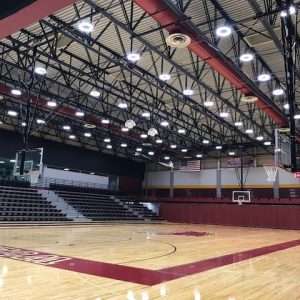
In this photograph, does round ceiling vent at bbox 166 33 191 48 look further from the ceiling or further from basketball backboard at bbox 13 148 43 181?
basketball backboard at bbox 13 148 43 181

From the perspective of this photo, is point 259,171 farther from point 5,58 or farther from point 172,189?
point 5,58

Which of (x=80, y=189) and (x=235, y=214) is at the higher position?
(x=80, y=189)

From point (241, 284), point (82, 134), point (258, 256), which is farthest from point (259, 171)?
point (241, 284)

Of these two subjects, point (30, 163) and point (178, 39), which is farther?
point (30, 163)

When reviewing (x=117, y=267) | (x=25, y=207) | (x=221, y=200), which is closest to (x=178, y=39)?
A: (x=117, y=267)

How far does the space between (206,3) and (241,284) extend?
9425mm

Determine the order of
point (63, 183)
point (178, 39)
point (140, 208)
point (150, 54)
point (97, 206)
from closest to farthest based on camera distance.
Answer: point (178, 39), point (150, 54), point (97, 206), point (63, 183), point (140, 208)

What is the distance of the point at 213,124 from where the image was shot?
29.3 metres

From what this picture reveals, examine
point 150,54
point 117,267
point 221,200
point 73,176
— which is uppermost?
point 150,54

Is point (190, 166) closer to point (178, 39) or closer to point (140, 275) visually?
point (178, 39)

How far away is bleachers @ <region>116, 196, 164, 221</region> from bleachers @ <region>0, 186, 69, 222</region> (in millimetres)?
10325

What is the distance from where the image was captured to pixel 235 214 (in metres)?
32.1

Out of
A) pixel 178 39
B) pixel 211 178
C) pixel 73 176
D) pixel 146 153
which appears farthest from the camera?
pixel 146 153

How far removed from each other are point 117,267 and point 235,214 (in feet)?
85.8
